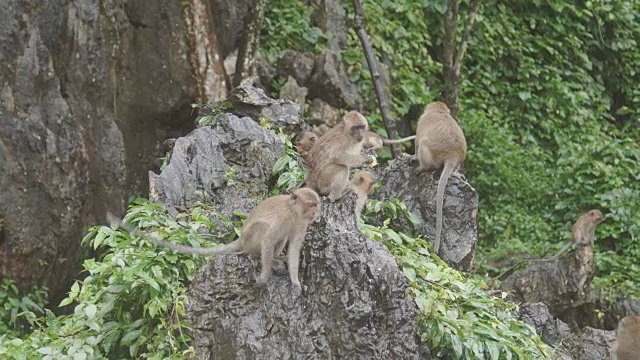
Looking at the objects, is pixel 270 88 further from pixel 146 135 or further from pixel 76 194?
pixel 76 194

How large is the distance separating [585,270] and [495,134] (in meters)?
4.75

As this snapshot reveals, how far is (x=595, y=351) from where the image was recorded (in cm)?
1008

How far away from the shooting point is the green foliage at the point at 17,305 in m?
11.0

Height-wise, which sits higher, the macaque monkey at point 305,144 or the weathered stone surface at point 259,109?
the weathered stone surface at point 259,109

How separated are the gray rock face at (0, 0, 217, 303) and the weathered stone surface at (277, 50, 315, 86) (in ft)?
7.14

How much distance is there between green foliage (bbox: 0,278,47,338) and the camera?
11.0 meters

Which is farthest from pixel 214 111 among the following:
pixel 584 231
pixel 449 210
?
pixel 584 231

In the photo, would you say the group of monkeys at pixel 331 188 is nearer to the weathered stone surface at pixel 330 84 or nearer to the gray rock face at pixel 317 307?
the gray rock face at pixel 317 307

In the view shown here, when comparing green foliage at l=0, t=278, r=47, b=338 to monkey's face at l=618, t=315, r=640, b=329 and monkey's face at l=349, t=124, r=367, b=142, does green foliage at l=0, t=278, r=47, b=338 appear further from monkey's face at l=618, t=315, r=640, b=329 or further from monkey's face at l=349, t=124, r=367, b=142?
monkey's face at l=618, t=315, r=640, b=329

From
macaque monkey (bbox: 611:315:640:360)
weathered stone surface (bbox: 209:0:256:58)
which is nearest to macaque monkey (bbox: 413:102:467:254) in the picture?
macaque monkey (bbox: 611:315:640:360)

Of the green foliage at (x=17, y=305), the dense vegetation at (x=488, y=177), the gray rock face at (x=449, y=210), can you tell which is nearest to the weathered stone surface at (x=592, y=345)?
the gray rock face at (x=449, y=210)

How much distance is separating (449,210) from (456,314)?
8.12ft

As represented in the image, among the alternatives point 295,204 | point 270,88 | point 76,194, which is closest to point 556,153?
point 270,88

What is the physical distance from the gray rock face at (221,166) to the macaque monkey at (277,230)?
61.6 inches
